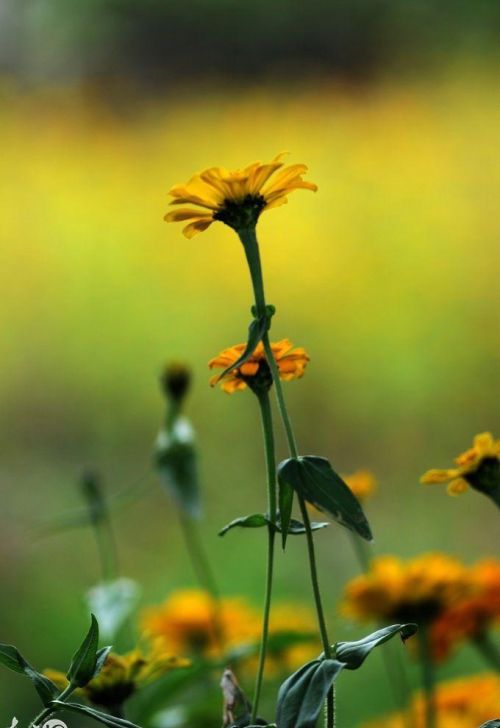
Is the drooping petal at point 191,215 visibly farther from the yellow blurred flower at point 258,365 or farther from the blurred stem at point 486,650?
the blurred stem at point 486,650

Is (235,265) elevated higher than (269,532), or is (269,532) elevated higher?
(235,265)

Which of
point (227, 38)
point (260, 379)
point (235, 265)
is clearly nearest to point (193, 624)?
point (260, 379)

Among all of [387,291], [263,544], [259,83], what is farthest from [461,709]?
[259,83]

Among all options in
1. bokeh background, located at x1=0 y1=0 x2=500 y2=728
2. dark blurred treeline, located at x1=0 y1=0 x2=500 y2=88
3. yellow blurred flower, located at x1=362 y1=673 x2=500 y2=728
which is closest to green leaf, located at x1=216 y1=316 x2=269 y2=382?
yellow blurred flower, located at x1=362 y1=673 x2=500 y2=728

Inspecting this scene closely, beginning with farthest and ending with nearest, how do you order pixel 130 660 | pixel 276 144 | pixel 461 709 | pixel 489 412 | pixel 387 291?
pixel 276 144 → pixel 387 291 → pixel 489 412 → pixel 461 709 → pixel 130 660

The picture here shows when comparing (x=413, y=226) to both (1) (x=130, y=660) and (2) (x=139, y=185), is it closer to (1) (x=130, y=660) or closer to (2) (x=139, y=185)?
(2) (x=139, y=185)

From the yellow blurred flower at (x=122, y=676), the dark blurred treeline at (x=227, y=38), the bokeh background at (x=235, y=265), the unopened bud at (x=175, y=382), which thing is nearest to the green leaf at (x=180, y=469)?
the unopened bud at (x=175, y=382)

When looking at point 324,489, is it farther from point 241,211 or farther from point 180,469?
point 180,469
